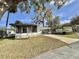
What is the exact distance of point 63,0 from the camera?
24.6m

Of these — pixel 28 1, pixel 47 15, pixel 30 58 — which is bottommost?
pixel 30 58

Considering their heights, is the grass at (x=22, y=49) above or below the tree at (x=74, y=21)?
below

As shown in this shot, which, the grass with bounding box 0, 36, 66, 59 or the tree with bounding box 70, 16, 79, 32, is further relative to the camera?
the tree with bounding box 70, 16, 79, 32

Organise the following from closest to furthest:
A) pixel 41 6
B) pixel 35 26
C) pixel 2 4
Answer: pixel 2 4 → pixel 41 6 → pixel 35 26

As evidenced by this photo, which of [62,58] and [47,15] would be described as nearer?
[62,58]

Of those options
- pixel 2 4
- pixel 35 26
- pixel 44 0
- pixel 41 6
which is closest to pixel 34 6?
pixel 41 6

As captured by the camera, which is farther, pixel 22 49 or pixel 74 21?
pixel 74 21

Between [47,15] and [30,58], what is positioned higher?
[47,15]

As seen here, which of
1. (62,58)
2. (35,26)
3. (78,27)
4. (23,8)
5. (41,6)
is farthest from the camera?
(78,27)

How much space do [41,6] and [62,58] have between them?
13120mm

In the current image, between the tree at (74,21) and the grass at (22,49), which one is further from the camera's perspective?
the tree at (74,21)

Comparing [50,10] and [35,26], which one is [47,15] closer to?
[50,10]

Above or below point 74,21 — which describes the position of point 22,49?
below

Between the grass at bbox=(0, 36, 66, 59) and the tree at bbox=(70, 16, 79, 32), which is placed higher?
the tree at bbox=(70, 16, 79, 32)
